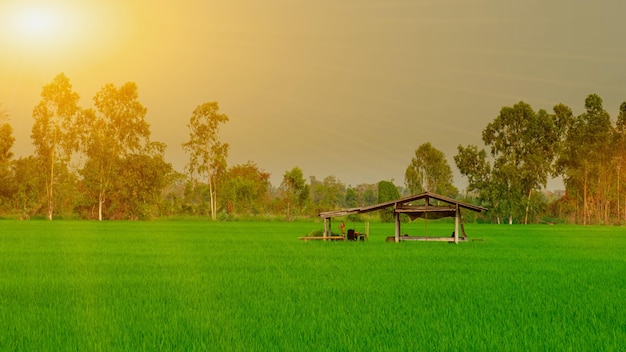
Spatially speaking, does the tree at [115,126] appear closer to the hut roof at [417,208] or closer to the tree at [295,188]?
the tree at [295,188]

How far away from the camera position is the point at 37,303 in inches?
462

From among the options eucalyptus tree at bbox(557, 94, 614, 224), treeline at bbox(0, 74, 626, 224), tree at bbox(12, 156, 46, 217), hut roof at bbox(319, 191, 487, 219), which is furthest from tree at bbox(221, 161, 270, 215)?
hut roof at bbox(319, 191, 487, 219)

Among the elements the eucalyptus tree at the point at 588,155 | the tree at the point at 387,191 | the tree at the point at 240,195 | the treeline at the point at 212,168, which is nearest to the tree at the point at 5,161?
the treeline at the point at 212,168

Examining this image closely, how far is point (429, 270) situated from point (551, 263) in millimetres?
5653

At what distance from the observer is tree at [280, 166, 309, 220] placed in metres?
77.1

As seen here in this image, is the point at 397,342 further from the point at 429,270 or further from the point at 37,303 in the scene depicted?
the point at 429,270

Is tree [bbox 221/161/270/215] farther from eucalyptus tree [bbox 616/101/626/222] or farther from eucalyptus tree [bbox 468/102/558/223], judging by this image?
eucalyptus tree [bbox 616/101/626/222]

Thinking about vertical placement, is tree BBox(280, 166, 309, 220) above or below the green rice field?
above

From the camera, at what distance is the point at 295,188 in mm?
77875

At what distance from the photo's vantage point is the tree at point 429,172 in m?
92.6

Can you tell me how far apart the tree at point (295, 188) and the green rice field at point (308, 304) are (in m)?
55.0

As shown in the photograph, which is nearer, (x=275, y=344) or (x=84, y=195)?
(x=275, y=344)

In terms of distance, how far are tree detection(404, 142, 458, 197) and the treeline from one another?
949 cm

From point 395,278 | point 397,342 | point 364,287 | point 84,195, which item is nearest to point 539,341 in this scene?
Result: point 397,342
